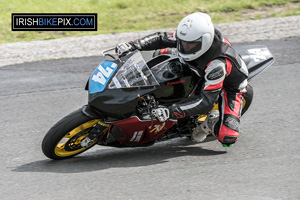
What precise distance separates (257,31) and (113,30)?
279 cm

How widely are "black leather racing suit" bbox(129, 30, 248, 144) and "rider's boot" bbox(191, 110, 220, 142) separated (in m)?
0.06

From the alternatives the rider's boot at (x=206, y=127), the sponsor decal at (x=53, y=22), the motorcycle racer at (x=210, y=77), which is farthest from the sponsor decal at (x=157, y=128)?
the sponsor decal at (x=53, y=22)

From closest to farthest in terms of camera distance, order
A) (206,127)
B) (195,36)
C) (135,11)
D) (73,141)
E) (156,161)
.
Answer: (195,36)
(73,141)
(156,161)
(206,127)
(135,11)

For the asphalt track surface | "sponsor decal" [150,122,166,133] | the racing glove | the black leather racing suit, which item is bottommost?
the asphalt track surface

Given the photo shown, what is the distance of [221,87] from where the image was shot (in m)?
5.19

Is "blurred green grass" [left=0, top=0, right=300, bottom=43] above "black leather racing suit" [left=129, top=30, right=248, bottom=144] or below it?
above

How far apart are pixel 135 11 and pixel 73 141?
23.2 feet

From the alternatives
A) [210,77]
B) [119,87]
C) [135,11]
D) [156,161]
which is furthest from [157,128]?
[135,11]

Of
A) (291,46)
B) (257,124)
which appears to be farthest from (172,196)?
(291,46)

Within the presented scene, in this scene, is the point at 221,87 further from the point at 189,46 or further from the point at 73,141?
the point at 73,141

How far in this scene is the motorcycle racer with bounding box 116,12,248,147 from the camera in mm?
5027

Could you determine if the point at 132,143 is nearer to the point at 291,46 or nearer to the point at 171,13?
the point at 291,46

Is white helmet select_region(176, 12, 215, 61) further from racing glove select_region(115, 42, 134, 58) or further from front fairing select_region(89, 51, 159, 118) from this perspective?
racing glove select_region(115, 42, 134, 58)

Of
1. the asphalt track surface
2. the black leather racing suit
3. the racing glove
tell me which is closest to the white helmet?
the black leather racing suit
